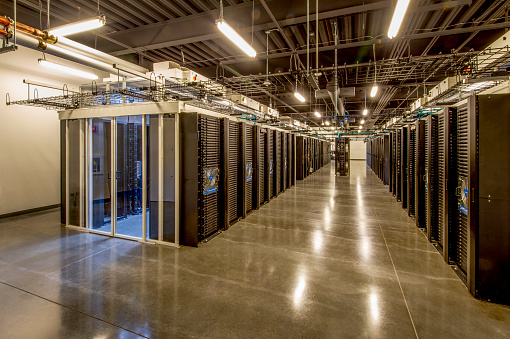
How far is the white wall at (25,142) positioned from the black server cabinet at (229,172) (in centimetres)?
568

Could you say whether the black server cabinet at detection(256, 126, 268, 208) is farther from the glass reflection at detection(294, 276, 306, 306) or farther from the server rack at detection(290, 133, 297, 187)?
the glass reflection at detection(294, 276, 306, 306)

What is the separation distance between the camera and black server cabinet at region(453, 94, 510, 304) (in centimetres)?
260

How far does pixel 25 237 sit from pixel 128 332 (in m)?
4.27

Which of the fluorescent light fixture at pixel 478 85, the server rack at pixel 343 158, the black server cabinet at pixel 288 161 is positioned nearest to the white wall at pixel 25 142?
the black server cabinet at pixel 288 161

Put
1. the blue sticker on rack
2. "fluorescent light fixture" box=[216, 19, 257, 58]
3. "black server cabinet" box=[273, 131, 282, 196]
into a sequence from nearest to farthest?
"fluorescent light fixture" box=[216, 19, 257, 58], the blue sticker on rack, "black server cabinet" box=[273, 131, 282, 196]

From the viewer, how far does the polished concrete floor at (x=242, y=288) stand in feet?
7.43

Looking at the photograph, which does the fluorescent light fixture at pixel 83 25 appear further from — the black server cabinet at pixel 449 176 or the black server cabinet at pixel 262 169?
the black server cabinet at pixel 449 176

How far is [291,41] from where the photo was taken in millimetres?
6324

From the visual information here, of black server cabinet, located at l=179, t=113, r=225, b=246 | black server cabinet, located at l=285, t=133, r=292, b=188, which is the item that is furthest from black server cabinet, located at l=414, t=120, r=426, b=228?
black server cabinet, located at l=285, t=133, r=292, b=188

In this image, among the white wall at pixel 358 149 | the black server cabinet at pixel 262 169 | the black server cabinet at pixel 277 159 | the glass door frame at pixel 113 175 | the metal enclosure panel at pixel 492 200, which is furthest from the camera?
the white wall at pixel 358 149

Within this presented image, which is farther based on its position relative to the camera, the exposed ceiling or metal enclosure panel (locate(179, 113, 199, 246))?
the exposed ceiling

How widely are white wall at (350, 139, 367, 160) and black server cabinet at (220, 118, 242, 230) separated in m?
30.4

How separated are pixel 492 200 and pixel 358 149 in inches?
1290

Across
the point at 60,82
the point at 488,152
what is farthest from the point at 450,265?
the point at 60,82
